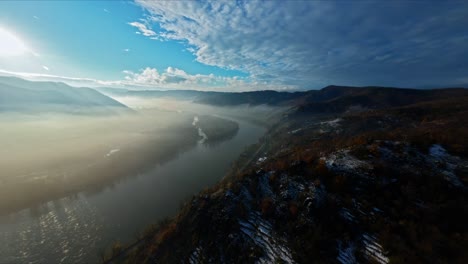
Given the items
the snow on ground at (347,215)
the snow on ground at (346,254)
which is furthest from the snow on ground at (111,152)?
the snow on ground at (346,254)

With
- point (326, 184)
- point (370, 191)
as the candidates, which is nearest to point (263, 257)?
point (326, 184)

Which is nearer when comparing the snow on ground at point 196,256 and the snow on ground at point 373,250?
the snow on ground at point 373,250

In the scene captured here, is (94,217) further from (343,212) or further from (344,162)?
A: (344,162)

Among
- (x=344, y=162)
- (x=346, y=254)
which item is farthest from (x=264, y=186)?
(x=346, y=254)

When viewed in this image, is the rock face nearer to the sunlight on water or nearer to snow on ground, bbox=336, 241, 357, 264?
snow on ground, bbox=336, 241, 357, 264

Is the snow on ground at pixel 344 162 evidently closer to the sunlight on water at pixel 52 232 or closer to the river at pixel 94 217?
the river at pixel 94 217

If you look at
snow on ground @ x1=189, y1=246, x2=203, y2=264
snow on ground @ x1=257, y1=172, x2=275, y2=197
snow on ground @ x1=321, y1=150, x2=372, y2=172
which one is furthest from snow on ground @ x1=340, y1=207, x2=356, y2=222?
snow on ground @ x1=189, y1=246, x2=203, y2=264
